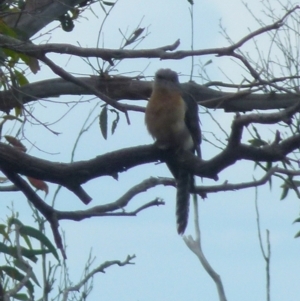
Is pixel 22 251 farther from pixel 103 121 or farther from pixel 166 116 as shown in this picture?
pixel 166 116

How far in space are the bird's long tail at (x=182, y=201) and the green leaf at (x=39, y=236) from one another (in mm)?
736

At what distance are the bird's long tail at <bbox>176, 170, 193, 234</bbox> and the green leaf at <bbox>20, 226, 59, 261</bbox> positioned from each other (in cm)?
74

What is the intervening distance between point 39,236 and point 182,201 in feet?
3.07

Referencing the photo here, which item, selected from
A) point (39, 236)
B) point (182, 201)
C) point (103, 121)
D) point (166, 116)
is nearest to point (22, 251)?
point (39, 236)

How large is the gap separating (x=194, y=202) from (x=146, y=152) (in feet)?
2.78

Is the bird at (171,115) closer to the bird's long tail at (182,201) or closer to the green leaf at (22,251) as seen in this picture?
the bird's long tail at (182,201)

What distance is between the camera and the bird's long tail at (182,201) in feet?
11.8

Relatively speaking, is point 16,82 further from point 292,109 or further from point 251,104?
point 292,109

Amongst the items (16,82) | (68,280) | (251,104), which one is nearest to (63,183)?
(16,82)

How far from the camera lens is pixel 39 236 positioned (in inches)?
119

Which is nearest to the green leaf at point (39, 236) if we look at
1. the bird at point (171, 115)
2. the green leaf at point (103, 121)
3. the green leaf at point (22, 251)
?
the green leaf at point (22, 251)

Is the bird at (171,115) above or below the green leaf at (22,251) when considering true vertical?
above

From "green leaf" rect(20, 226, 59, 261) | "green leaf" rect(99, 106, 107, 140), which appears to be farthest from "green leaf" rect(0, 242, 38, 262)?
"green leaf" rect(99, 106, 107, 140)

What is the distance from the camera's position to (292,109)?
219cm
